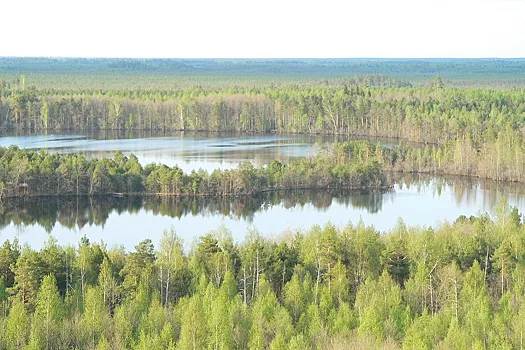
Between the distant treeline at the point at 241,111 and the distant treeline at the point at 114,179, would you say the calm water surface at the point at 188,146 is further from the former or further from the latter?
the distant treeline at the point at 114,179

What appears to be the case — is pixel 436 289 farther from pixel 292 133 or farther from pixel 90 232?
pixel 292 133

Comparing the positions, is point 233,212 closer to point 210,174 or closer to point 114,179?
point 210,174

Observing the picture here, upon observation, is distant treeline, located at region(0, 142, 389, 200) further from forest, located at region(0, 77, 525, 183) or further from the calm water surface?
forest, located at region(0, 77, 525, 183)

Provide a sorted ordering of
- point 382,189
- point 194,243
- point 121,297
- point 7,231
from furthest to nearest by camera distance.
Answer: point 382,189, point 7,231, point 194,243, point 121,297

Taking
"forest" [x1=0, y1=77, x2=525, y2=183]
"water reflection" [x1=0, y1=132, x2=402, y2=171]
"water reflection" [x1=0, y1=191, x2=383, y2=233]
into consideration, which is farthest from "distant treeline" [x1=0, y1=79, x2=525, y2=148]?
"water reflection" [x1=0, y1=191, x2=383, y2=233]

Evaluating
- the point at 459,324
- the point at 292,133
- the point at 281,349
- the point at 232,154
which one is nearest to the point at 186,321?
the point at 281,349

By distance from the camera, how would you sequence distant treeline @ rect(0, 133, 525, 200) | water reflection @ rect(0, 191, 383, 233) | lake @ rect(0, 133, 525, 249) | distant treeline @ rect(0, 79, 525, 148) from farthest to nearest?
distant treeline @ rect(0, 79, 525, 148), distant treeline @ rect(0, 133, 525, 200), water reflection @ rect(0, 191, 383, 233), lake @ rect(0, 133, 525, 249)
